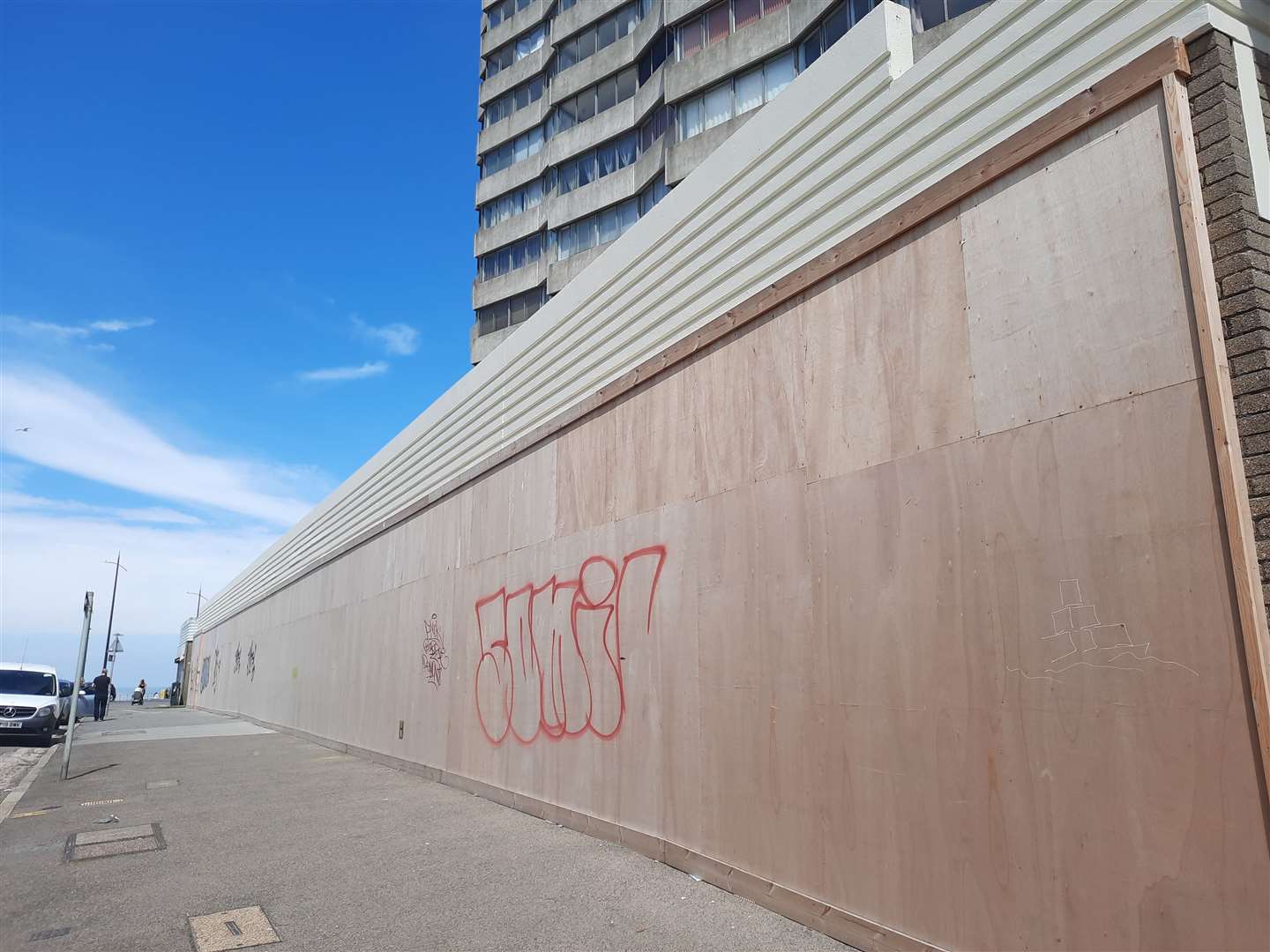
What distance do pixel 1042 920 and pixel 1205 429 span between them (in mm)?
2073

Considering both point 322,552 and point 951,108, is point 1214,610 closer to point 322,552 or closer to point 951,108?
point 951,108

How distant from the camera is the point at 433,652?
430 inches

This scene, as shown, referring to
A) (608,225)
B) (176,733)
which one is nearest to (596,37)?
(608,225)

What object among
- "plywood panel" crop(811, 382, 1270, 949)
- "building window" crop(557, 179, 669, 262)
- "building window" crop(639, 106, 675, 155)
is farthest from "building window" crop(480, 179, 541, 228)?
"plywood panel" crop(811, 382, 1270, 949)

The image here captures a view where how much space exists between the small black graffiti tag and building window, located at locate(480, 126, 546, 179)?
33.3 meters

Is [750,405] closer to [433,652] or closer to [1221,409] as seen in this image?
[1221,409]

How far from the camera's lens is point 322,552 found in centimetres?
1772

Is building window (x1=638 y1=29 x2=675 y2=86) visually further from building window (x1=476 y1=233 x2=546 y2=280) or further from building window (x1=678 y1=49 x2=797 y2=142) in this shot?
building window (x1=476 y1=233 x2=546 y2=280)

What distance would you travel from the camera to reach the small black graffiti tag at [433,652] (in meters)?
10.6

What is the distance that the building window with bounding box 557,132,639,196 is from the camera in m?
35.3

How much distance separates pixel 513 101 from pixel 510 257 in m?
8.04

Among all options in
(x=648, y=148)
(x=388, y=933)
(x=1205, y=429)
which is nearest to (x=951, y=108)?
(x=1205, y=429)

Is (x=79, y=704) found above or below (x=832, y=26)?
below

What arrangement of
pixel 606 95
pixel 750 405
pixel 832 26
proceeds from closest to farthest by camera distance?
1. pixel 750 405
2. pixel 832 26
3. pixel 606 95
